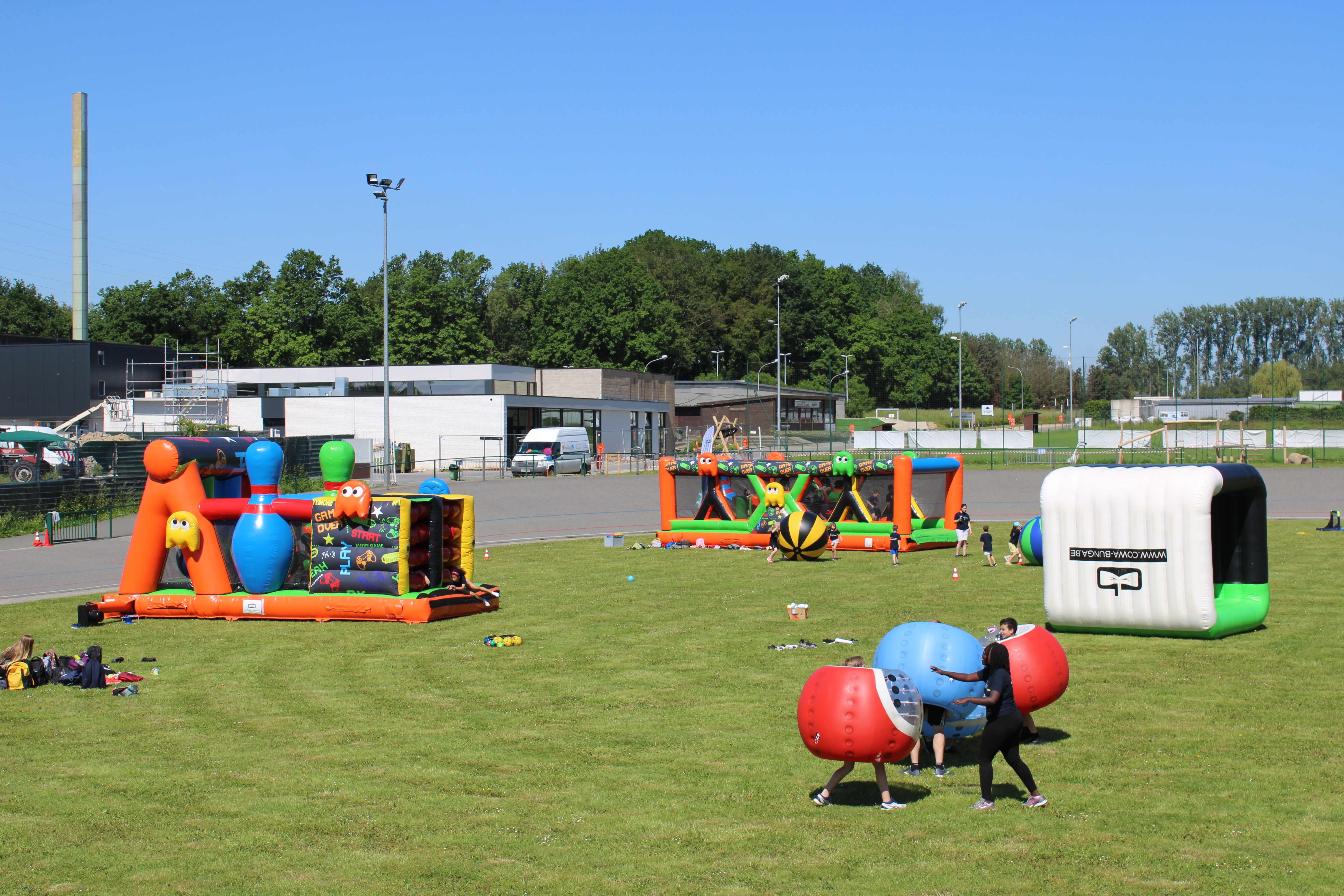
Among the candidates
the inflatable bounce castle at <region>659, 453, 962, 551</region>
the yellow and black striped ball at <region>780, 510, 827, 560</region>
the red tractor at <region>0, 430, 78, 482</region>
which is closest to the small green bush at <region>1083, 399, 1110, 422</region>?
the inflatable bounce castle at <region>659, 453, 962, 551</region>

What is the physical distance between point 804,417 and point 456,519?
83385 mm

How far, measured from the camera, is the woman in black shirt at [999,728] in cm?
920

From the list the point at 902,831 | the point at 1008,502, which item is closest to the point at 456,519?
the point at 902,831

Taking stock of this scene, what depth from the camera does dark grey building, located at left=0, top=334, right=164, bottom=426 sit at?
64.8 metres

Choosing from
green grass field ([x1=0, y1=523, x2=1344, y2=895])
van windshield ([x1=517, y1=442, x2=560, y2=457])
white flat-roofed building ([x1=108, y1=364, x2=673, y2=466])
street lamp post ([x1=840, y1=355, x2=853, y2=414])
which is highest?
street lamp post ([x1=840, y1=355, x2=853, y2=414])

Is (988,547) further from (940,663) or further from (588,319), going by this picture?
(588,319)

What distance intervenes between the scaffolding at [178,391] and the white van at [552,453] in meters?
18.1

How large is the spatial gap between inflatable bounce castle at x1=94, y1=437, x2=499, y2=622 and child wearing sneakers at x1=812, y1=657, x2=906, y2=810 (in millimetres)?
11934

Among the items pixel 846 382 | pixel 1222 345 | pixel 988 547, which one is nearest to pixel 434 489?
pixel 988 547

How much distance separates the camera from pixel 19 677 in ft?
49.1

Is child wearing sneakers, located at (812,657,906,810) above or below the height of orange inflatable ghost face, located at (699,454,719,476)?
below

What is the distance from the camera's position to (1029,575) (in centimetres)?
2472

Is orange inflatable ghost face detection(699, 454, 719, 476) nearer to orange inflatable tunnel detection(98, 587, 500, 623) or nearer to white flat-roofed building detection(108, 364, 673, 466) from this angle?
orange inflatable tunnel detection(98, 587, 500, 623)

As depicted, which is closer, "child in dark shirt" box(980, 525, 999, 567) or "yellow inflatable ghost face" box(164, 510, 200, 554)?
"yellow inflatable ghost face" box(164, 510, 200, 554)
